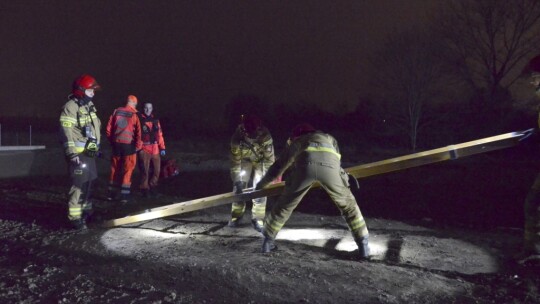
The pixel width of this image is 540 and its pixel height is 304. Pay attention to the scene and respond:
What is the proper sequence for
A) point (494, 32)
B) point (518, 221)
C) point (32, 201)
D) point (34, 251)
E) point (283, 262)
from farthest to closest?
point (494, 32)
point (32, 201)
point (518, 221)
point (34, 251)
point (283, 262)

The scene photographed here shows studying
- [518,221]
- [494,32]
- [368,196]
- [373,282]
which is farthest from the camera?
[494,32]

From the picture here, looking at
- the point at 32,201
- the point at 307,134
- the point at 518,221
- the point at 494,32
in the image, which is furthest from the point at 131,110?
the point at 494,32

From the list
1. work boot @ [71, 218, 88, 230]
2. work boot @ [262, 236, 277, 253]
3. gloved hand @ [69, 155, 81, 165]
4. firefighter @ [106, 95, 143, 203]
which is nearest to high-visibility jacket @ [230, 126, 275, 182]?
work boot @ [262, 236, 277, 253]

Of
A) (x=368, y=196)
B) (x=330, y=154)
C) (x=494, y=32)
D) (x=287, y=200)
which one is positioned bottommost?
(x=368, y=196)

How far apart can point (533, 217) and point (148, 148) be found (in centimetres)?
698

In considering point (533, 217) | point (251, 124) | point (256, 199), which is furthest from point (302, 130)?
point (533, 217)

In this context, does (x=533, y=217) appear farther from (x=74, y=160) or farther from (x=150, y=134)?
(x=150, y=134)

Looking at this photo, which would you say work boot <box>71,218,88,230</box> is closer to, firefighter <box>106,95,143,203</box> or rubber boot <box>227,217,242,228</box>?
rubber boot <box>227,217,242,228</box>

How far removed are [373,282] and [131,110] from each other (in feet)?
20.1

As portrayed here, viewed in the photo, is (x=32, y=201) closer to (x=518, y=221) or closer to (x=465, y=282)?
(x=465, y=282)

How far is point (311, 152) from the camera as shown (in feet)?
15.6

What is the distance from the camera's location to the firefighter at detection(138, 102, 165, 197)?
9086 mm

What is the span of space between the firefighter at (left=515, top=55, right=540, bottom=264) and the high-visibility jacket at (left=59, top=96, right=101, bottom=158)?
18.9 feet

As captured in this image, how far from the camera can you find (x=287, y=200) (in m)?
4.87
